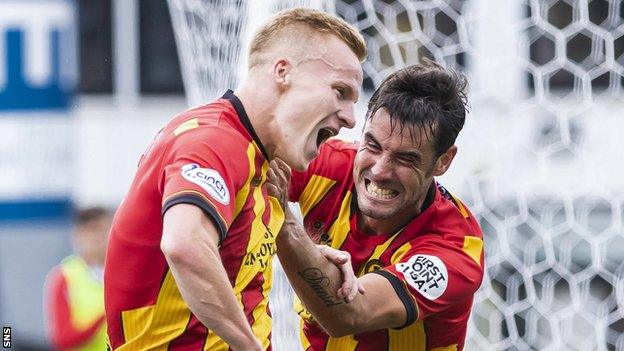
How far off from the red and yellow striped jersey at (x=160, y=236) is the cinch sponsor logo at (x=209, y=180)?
0.03m

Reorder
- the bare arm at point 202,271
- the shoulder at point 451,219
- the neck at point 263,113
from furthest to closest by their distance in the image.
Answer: the shoulder at point 451,219
the neck at point 263,113
the bare arm at point 202,271

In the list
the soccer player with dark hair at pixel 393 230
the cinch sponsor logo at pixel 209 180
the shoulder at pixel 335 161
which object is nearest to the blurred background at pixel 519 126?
the shoulder at pixel 335 161

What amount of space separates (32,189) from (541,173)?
12.7 ft

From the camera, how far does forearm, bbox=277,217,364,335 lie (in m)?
2.71

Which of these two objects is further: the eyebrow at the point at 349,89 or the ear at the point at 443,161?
the ear at the point at 443,161

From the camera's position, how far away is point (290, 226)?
2.72m

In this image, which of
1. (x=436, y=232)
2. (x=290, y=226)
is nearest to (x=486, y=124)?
(x=436, y=232)

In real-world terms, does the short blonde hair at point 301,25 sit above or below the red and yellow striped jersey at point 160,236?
above

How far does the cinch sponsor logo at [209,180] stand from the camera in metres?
2.05

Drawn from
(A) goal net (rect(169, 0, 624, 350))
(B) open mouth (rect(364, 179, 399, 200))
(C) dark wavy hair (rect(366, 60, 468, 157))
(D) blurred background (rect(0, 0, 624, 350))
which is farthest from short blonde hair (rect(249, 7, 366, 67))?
(A) goal net (rect(169, 0, 624, 350))

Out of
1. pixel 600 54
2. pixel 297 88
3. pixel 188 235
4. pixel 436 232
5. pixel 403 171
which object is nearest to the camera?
pixel 188 235

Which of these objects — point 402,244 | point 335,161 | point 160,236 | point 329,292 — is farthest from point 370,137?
point 160,236

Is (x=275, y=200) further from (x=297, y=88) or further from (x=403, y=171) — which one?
(x=403, y=171)

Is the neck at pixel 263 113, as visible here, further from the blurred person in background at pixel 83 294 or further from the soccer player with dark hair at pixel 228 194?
the blurred person in background at pixel 83 294
